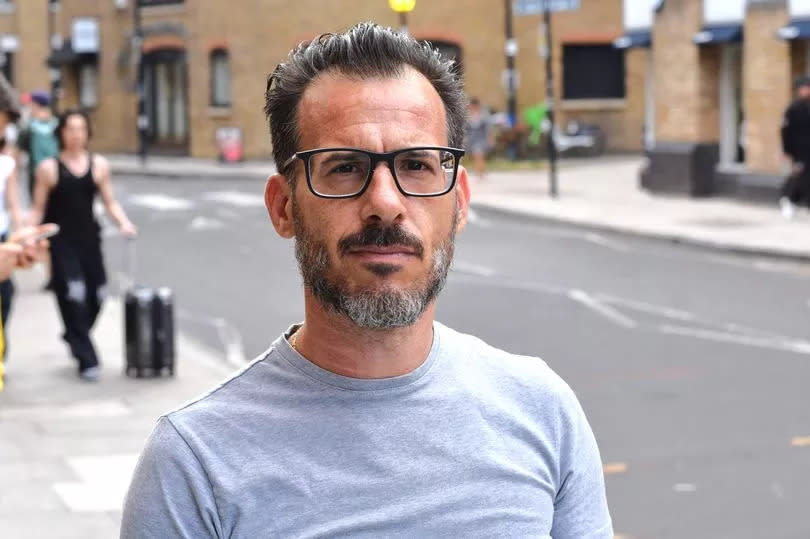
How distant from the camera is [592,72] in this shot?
138 ft

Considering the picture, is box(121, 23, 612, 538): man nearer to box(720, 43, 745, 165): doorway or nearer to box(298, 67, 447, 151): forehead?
box(298, 67, 447, 151): forehead

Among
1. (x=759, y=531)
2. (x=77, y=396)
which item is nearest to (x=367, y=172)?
(x=759, y=531)

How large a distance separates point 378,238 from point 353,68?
27 centimetres

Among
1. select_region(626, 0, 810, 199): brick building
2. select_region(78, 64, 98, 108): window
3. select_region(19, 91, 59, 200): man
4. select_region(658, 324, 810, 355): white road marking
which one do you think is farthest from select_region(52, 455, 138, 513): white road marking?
select_region(78, 64, 98, 108): window

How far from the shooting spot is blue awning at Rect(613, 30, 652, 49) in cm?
2805

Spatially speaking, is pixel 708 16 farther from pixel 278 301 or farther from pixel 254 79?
pixel 254 79

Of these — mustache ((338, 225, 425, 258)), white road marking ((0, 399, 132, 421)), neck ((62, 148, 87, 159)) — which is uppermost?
mustache ((338, 225, 425, 258))

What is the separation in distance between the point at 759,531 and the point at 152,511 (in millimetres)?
5027

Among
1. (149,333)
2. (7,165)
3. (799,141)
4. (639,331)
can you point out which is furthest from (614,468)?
(799,141)

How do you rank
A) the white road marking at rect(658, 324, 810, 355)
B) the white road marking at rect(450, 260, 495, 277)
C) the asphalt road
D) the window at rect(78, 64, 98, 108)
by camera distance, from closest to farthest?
the asphalt road, the white road marking at rect(658, 324, 810, 355), the white road marking at rect(450, 260, 495, 277), the window at rect(78, 64, 98, 108)

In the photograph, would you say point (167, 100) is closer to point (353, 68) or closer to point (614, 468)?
point (614, 468)

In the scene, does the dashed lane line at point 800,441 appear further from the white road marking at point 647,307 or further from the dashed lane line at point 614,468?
the white road marking at point 647,307

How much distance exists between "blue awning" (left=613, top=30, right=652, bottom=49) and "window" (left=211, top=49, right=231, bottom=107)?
57.2 feet

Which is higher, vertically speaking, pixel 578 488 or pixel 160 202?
pixel 578 488
